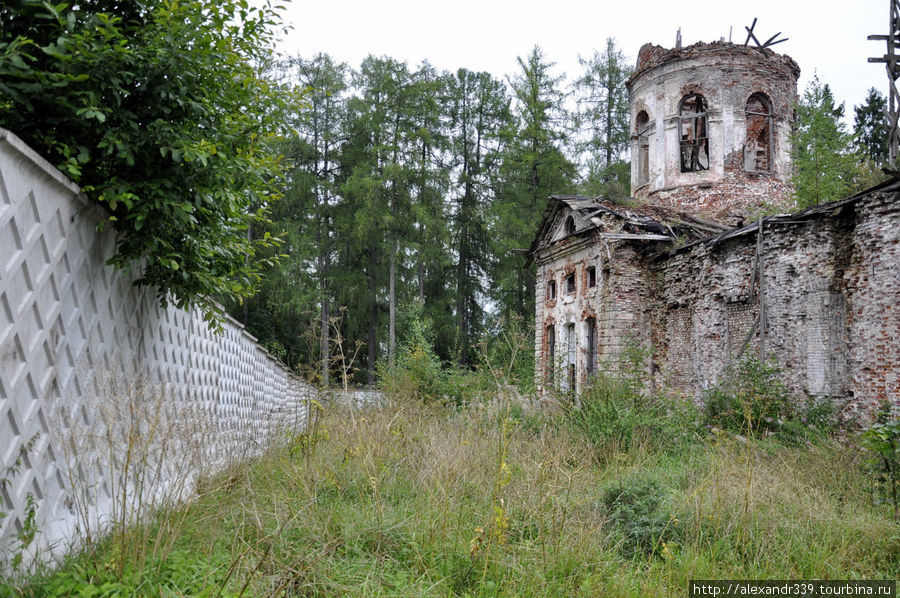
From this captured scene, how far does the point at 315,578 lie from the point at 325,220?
93.2 feet

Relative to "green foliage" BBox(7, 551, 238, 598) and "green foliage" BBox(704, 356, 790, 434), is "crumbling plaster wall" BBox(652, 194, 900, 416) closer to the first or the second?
"green foliage" BBox(704, 356, 790, 434)

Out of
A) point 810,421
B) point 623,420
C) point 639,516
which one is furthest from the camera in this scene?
point 810,421

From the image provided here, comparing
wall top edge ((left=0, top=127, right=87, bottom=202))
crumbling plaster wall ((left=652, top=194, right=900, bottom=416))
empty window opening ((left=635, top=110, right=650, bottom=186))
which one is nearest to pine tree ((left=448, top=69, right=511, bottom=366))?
empty window opening ((left=635, top=110, right=650, bottom=186))

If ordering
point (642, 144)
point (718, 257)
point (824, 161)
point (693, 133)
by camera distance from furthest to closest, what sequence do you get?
1. point (642, 144)
2. point (693, 133)
3. point (824, 161)
4. point (718, 257)

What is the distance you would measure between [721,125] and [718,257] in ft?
25.7

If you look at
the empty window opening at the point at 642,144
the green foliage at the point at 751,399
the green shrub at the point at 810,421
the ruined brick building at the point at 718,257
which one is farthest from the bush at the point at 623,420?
the empty window opening at the point at 642,144

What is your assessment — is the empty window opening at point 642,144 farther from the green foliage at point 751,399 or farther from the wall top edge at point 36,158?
the wall top edge at point 36,158

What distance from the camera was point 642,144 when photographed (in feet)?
70.7

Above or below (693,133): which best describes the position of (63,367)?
below

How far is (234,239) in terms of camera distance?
211 inches

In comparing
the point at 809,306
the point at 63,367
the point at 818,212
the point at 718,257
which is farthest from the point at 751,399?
the point at 63,367

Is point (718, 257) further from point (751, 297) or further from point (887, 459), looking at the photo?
point (887, 459)

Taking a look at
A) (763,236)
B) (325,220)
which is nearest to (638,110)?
(763,236)

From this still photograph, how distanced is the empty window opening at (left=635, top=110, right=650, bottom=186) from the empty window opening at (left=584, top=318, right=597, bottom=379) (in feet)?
21.5
